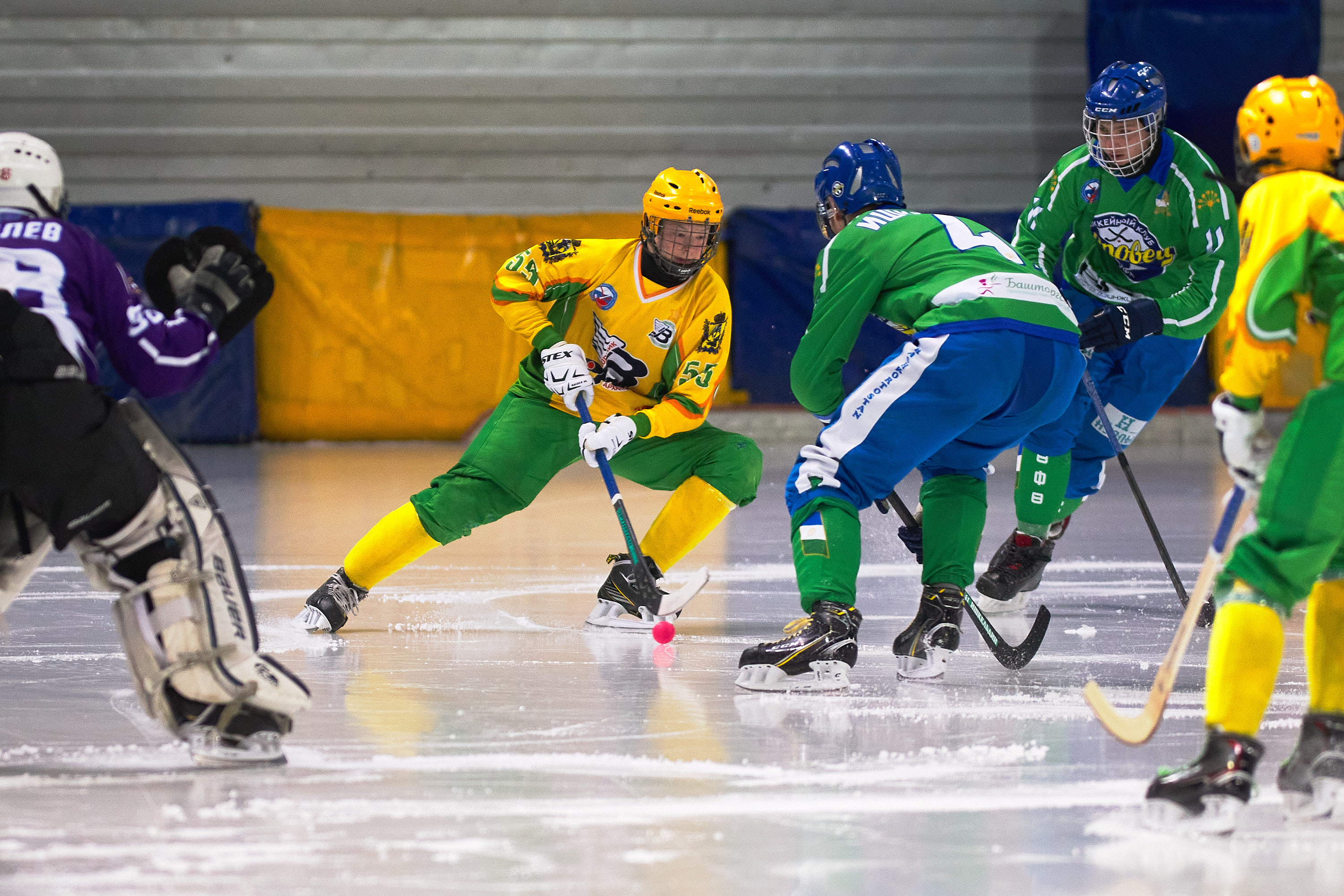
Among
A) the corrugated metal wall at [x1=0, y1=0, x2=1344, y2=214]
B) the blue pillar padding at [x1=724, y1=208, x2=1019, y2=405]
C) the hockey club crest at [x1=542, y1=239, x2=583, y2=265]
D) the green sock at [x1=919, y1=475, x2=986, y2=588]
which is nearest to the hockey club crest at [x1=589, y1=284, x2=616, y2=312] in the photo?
the hockey club crest at [x1=542, y1=239, x2=583, y2=265]

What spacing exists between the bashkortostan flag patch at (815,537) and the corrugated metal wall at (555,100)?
29.1 feet

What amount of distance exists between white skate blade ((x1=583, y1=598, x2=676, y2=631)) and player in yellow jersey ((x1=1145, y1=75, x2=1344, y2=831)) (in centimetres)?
214

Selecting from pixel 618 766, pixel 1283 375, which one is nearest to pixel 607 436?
pixel 618 766

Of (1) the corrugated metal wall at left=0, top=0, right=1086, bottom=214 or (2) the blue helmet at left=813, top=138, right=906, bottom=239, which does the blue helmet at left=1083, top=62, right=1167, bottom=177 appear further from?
(1) the corrugated metal wall at left=0, top=0, right=1086, bottom=214

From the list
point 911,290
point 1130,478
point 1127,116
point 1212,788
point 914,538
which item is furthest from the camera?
point 1130,478

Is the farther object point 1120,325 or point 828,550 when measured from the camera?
point 1120,325

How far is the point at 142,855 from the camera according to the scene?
2.37m

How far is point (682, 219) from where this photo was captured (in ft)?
14.3

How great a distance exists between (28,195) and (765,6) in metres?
10.0

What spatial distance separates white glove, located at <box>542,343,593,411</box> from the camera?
174 inches

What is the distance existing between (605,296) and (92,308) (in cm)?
200

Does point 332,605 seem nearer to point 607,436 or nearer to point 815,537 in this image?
point 607,436

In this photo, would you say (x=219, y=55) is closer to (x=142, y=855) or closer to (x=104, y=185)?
(x=104, y=185)

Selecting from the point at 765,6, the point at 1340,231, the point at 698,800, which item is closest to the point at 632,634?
→ the point at 698,800
